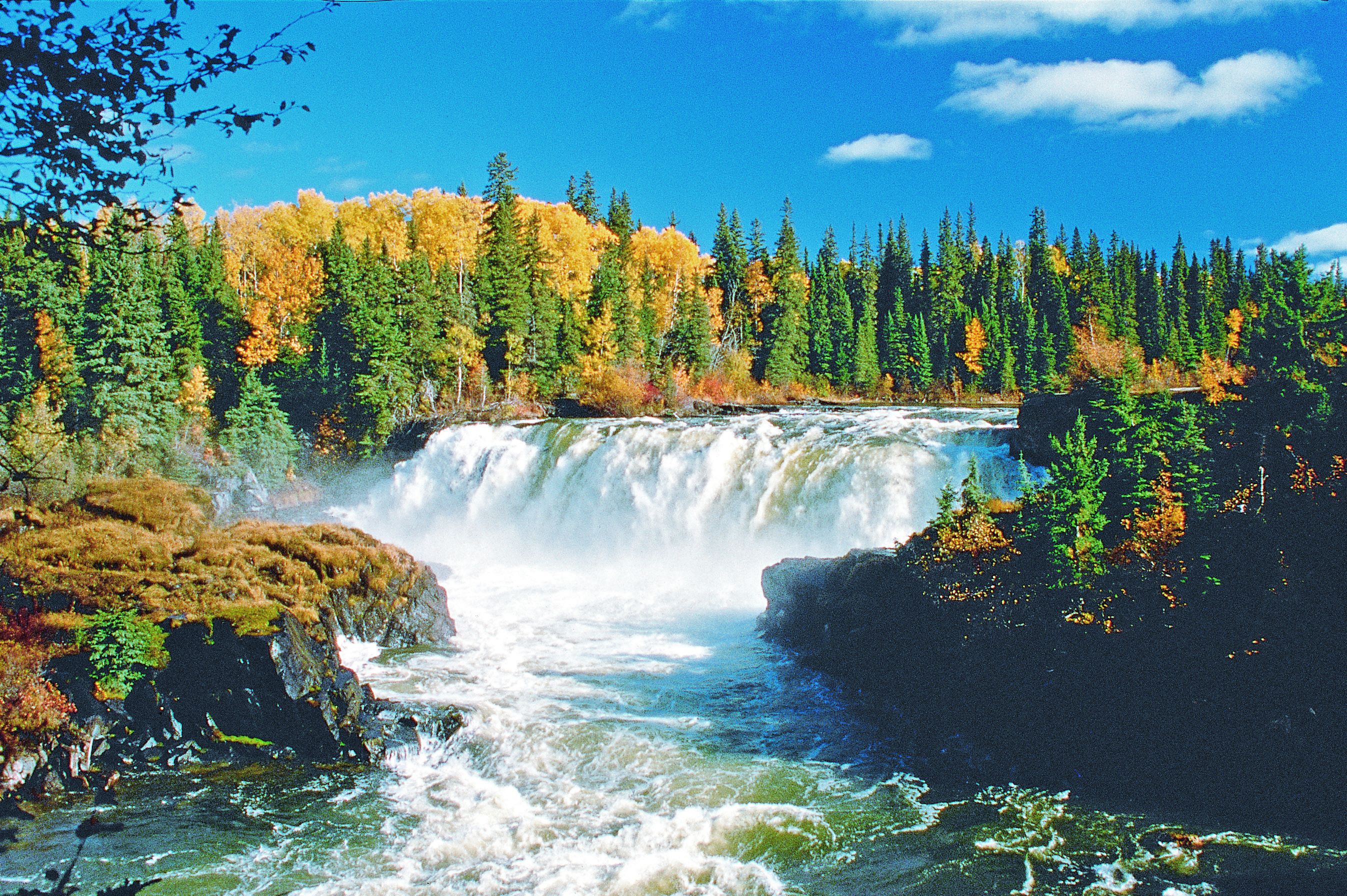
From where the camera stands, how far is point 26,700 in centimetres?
1089

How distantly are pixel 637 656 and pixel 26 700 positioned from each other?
9706mm

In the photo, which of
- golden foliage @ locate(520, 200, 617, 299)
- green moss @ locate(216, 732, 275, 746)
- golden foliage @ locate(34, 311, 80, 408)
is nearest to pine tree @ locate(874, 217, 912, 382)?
golden foliage @ locate(520, 200, 617, 299)

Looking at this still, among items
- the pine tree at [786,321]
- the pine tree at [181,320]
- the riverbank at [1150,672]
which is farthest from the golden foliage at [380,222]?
the riverbank at [1150,672]

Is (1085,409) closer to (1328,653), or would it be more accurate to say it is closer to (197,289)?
(1328,653)

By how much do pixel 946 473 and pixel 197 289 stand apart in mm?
42031

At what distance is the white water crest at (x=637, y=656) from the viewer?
31.3 ft

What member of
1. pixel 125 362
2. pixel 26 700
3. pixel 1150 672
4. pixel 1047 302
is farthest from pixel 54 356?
pixel 1047 302

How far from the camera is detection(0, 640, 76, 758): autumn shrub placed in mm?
10672

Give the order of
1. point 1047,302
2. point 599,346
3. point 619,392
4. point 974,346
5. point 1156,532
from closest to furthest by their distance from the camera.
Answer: point 1156,532, point 619,392, point 599,346, point 974,346, point 1047,302

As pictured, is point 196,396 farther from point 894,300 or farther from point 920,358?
point 894,300

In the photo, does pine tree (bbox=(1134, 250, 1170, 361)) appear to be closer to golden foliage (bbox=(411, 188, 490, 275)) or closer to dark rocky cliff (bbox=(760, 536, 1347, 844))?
golden foliage (bbox=(411, 188, 490, 275))

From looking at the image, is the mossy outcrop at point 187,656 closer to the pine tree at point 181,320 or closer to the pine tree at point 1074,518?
the pine tree at point 1074,518

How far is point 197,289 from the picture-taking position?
154ft

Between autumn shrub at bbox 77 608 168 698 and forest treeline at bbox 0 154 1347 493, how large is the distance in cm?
639
